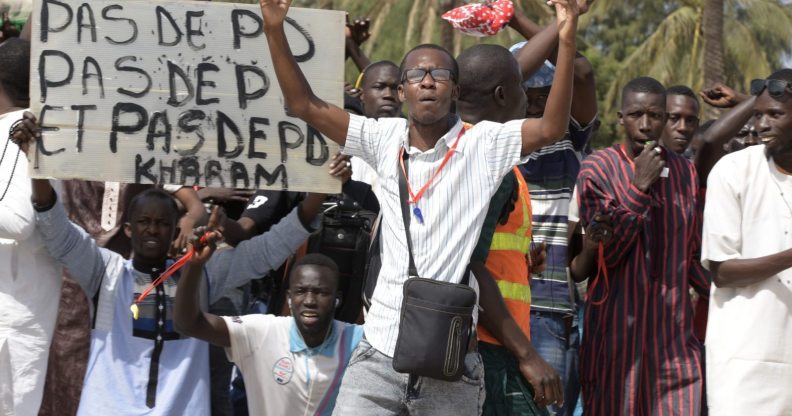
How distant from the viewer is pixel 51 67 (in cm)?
521

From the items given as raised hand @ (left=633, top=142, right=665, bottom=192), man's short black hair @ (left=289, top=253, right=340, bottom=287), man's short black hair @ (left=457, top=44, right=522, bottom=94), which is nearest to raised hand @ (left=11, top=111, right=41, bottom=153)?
man's short black hair @ (left=289, top=253, right=340, bottom=287)

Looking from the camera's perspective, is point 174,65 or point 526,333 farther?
point 174,65

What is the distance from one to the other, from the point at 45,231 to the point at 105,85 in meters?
0.76

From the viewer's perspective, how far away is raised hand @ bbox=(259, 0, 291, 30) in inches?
178

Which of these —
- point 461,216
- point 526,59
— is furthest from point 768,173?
point 461,216

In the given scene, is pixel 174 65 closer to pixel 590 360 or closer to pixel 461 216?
pixel 461 216

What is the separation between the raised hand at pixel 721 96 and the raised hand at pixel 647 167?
1.18 m

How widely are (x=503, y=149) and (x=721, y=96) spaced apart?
9.29 ft

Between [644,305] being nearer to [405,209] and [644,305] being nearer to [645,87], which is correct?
[645,87]

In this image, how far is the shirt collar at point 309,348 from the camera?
5641 millimetres

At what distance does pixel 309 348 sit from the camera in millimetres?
5652

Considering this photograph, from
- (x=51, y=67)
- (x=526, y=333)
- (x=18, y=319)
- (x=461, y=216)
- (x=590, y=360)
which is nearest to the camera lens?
(x=461, y=216)

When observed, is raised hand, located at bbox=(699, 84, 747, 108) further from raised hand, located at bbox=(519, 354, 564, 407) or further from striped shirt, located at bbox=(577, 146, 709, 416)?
raised hand, located at bbox=(519, 354, 564, 407)

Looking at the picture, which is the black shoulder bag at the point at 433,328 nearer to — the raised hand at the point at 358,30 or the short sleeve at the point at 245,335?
the short sleeve at the point at 245,335
